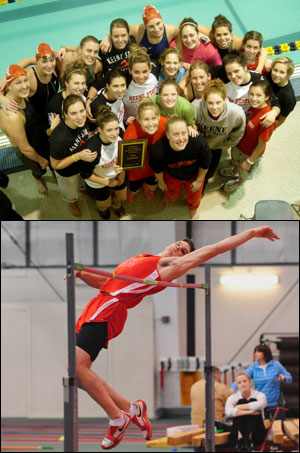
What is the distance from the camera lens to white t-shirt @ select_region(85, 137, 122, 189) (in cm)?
461

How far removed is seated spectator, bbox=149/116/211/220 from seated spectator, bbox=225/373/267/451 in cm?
221

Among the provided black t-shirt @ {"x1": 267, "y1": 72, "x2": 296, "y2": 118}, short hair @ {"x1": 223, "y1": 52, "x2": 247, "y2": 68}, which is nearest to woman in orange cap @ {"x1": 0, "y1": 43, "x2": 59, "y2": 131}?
short hair @ {"x1": 223, "y1": 52, "x2": 247, "y2": 68}

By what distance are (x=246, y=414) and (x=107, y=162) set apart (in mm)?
3000

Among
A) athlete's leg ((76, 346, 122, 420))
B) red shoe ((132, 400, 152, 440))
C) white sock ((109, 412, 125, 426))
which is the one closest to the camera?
athlete's leg ((76, 346, 122, 420))

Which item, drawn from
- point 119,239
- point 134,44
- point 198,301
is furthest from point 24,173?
point 198,301

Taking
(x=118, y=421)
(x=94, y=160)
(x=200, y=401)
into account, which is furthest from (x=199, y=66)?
(x=200, y=401)

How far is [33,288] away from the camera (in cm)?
648

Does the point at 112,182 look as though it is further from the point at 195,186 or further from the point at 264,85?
the point at 264,85

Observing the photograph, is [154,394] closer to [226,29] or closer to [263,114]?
[263,114]

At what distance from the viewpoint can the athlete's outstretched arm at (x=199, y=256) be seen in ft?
13.5

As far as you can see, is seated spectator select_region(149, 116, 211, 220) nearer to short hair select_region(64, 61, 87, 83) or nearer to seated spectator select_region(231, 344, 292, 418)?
short hair select_region(64, 61, 87, 83)

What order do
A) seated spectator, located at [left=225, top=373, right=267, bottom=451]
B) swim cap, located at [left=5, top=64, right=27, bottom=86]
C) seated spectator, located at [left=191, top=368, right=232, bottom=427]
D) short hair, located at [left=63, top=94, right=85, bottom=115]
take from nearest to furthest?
short hair, located at [left=63, top=94, right=85, bottom=115] → swim cap, located at [left=5, top=64, right=27, bottom=86] → seated spectator, located at [left=191, top=368, right=232, bottom=427] → seated spectator, located at [left=225, top=373, right=267, bottom=451]

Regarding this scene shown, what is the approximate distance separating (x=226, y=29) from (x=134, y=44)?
739mm

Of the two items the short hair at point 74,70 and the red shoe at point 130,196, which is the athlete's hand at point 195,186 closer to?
the red shoe at point 130,196
